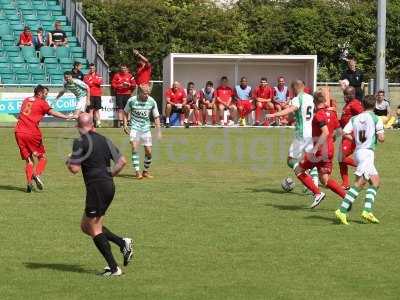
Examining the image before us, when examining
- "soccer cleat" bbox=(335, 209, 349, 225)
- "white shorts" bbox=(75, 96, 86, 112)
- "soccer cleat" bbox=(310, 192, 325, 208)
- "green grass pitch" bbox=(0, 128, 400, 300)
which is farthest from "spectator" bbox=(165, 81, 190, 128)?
"soccer cleat" bbox=(335, 209, 349, 225)

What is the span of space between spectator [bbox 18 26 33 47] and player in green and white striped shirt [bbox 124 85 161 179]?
55.3 ft

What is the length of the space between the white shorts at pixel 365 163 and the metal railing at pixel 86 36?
70.2 ft

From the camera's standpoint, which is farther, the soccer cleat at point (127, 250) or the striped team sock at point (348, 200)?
the striped team sock at point (348, 200)

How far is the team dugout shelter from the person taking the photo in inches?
1375

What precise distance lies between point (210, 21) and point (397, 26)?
804 centimetres

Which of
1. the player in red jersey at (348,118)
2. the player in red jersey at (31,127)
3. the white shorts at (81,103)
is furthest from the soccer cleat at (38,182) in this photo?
the white shorts at (81,103)

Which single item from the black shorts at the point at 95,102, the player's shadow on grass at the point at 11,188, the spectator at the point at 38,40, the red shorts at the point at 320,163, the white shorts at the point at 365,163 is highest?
the spectator at the point at 38,40

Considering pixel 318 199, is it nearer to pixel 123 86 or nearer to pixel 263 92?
pixel 123 86

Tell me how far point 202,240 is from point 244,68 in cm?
2253

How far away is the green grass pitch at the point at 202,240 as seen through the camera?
35.0 ft

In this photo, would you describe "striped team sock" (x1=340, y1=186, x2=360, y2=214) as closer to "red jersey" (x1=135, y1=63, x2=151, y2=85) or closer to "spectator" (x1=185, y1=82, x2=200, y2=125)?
"red jersey" (x1=135, y1=63, x2=151, y2=85)

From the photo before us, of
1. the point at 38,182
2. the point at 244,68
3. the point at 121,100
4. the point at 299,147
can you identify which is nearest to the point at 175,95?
the point at 121,100

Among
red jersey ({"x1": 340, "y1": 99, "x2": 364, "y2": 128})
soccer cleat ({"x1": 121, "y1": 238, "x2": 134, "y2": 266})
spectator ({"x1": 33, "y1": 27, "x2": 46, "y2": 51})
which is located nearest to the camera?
soccer cleat ({"x1": 121, "y1": 238, "x2": 134, "y2": 266})

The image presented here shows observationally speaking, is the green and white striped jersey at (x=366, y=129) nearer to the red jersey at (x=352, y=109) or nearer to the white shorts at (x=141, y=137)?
the red jersey at (x=352, y=109)
